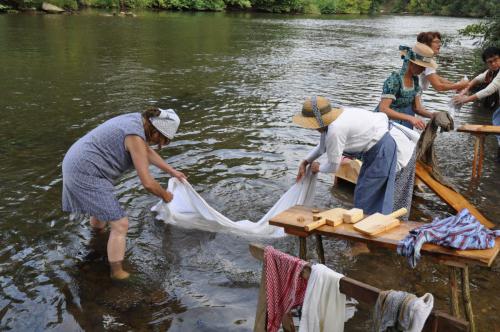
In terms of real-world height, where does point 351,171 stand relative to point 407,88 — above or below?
below

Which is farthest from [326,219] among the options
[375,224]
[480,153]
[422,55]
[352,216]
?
[480,153]

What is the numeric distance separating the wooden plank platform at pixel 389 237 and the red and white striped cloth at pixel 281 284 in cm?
54

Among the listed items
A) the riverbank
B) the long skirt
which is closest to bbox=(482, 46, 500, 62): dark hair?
the long skirt

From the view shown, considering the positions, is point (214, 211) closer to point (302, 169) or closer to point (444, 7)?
point (302, 169)

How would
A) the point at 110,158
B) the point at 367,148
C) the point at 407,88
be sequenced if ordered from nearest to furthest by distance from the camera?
the point at 110,158
the point at 367,148
the point at 407,88

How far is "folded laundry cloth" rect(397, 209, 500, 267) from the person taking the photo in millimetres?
3295

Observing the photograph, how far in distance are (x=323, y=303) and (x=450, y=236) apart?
3.31 ft

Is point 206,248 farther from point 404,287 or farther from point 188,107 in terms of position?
point 188,107

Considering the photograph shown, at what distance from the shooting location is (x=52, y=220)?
20.7ft

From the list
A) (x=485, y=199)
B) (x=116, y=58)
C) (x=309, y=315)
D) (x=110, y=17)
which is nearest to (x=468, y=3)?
(x=110, y=17)

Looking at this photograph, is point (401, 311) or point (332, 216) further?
point (332, 216)

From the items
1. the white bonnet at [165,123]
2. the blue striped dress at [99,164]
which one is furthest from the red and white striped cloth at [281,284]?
the blue striped dress at [99,164]

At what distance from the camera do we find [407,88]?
20.4ft

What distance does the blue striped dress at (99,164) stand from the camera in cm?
468
